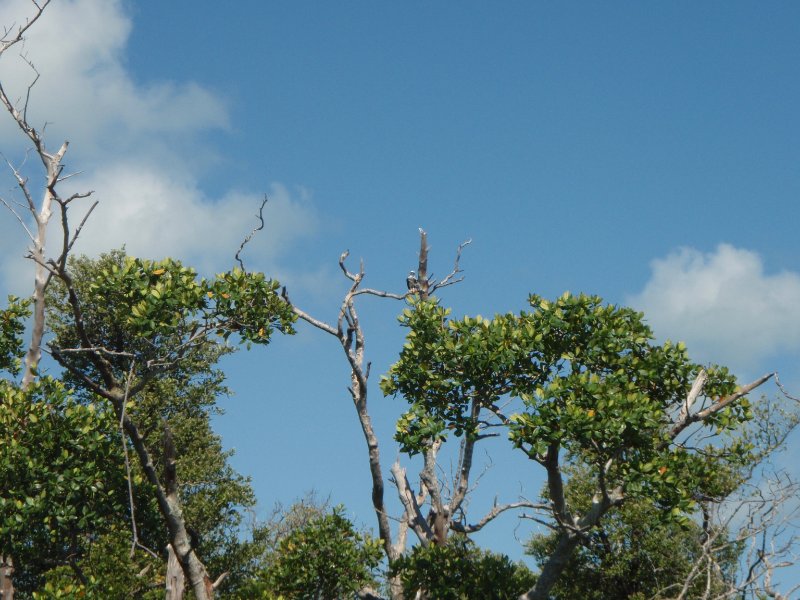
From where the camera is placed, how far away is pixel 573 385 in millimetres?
17297

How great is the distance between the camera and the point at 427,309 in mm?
19516

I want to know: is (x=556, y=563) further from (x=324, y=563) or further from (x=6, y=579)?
(x=6, y=579)

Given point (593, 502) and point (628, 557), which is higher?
point (628, 557)

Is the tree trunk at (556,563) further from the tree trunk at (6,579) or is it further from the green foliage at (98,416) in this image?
the tree trunk at (6,579)

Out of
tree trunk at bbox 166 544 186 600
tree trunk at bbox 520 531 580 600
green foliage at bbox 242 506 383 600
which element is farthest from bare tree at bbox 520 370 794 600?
tree trunk at bbox 166 544 186 600

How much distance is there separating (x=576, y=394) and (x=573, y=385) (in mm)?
179

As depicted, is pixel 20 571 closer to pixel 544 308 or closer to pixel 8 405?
pixel 8 405

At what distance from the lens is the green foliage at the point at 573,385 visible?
17078mm

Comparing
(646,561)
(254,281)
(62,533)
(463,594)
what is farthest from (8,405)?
(646,561)

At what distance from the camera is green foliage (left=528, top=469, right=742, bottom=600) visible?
3086 cm

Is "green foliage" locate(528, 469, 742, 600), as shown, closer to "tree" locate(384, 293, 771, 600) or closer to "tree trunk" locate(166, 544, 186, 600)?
"tree" locate(384, 293, 771, 600)

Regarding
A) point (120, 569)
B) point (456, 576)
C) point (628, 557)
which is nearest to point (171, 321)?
point (456, 576)

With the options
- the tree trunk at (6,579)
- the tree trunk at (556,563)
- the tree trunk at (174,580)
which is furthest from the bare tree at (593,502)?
the tree trunk at (6,579)

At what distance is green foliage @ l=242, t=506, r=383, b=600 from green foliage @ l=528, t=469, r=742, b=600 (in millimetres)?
12169
